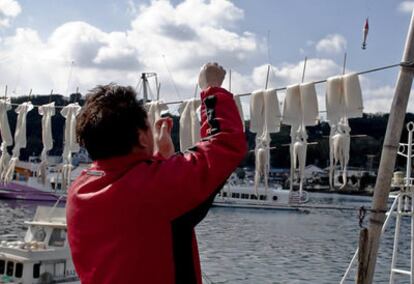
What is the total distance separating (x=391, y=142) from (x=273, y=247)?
39.7m

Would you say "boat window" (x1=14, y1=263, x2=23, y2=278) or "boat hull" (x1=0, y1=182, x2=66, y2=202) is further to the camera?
"boat hull" (x1=0, y1=182, x2=66, y2=202)

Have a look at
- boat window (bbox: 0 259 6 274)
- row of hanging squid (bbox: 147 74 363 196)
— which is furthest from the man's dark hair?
boat window (bbox: 0 259 6 274)

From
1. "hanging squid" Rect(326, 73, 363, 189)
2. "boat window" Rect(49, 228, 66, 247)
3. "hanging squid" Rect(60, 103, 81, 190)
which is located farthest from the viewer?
"boat window" Rect(49, 228, 66, 247)

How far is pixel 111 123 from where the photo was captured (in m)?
2.49

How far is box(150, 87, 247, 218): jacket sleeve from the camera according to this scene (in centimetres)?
240

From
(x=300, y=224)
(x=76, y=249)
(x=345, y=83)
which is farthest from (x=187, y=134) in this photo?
(x=300, y=224)

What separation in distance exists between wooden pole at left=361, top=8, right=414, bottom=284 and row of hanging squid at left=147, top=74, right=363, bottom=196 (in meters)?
1.04

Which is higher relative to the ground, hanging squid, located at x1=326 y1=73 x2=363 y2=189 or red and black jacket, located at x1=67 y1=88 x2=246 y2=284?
hanging squid, located at x1=326 y1=73 x2=363 y2=189

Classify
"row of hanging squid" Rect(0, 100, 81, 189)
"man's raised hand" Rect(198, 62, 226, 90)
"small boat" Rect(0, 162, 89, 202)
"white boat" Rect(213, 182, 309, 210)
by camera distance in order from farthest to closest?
1. "white boat" Rect(213, 182, 309, 210)
2. "small boat" Rect(0, 162, 89, 202)
3. "row of hanging squid" Rect(0, 100, 81, 189)
4. "man's raised hand" Rect(198, 62, 226, 90)

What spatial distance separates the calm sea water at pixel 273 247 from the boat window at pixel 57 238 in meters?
10.4

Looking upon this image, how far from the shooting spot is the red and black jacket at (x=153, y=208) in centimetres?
241

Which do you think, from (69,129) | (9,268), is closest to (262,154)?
(69,129)

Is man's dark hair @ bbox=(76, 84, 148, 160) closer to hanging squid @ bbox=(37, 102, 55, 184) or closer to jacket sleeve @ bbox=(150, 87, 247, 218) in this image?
jacket sleeve @ bbox=(150, 87, 247, 218)

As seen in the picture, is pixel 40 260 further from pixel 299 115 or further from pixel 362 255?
pixel 362 255
